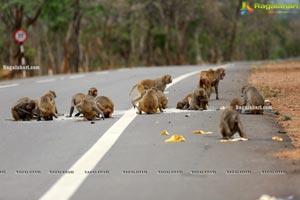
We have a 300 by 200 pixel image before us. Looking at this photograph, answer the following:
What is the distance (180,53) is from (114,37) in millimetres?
8395

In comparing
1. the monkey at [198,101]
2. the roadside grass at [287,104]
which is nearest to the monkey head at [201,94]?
the monkey at [198,101]

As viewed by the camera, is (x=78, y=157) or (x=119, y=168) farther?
(x=78, y=157)

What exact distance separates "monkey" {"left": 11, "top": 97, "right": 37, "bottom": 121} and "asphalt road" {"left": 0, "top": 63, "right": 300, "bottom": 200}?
1.43ft

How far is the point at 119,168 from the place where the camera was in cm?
877

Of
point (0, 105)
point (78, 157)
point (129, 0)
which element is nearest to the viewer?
point (78, 157)

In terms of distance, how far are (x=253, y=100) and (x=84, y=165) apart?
18.9 feet

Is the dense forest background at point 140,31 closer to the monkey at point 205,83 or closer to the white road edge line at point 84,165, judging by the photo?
the monkey at point 205,83

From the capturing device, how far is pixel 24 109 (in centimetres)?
1455

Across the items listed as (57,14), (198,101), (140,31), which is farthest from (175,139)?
(140,31)

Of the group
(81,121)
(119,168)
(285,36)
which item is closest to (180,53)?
(285,36)

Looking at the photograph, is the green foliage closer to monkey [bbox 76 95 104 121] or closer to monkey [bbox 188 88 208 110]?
monkey [bbox 188 88 208 110]

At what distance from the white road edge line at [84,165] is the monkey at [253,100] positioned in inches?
→ 93.3

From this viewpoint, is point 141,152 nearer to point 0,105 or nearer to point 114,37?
point 0,105

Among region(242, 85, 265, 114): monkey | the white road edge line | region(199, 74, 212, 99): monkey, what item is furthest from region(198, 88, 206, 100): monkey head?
the white road edge line
